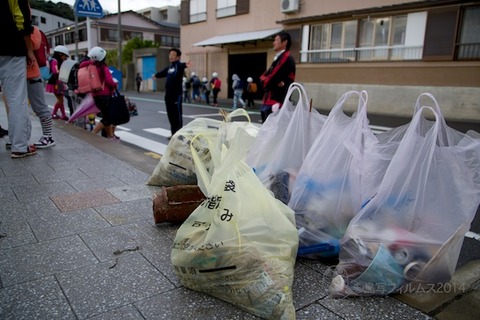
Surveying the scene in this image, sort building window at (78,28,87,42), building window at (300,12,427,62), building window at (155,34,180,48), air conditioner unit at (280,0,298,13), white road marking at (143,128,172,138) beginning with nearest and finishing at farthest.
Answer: white road marking at (143,128,172,138), building window at (300,12,427,62), air conditioner unit at (280,0,298,13), building window at (78,28,87,42), building window at (155,34,180,48)

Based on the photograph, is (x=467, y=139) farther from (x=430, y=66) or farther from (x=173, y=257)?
(x=430, y=66)

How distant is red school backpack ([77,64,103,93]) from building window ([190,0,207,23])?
749 inches

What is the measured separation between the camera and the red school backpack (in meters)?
5.54

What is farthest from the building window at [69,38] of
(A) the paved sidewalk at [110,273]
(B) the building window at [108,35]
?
(A) the paved sidewalk at [110,273]

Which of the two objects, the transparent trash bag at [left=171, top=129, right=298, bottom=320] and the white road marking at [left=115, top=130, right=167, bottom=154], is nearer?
the transparent trash bag at [left=171, top=129, right=298, bottom=320]

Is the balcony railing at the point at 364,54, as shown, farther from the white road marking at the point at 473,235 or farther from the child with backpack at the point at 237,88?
the white road marking at the point at 473,235

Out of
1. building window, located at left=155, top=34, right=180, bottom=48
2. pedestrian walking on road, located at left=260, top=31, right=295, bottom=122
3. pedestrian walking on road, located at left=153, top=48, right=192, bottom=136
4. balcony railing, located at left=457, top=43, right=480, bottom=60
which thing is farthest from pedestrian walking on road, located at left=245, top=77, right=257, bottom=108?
building window, located at left=155, top=34, right=180, bottom=48

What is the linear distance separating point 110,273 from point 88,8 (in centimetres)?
751

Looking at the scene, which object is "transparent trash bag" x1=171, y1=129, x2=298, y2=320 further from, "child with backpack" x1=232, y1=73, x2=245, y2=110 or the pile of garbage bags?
"child with backpack" x1=232, y1=73, x2=245, y2=110

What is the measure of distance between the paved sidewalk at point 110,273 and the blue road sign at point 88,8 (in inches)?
221

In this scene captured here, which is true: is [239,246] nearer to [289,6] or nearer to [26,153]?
[26,153]

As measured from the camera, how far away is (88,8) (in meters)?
7.95

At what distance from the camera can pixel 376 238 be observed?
1969mm

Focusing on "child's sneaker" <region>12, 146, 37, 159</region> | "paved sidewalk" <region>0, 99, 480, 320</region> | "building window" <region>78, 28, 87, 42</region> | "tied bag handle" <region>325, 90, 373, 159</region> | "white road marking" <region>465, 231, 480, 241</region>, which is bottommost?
"white road marking" <region>465, 231, 480, 241</region>
